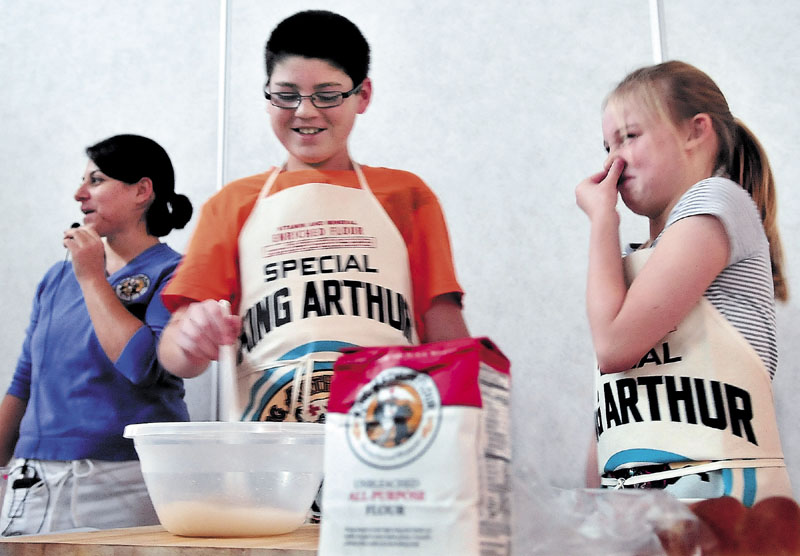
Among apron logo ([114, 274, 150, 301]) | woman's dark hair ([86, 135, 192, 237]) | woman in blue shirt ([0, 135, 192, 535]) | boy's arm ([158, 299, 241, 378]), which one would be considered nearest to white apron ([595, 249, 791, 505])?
boy's arm ([158, 299, 241, 378])

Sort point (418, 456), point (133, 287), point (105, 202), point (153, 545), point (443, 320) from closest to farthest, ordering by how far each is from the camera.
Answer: point (418, 456), point (153, 545), point (443, 320), point (133, 287), point (105, 202)

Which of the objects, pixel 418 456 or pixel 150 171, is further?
pixel 150 171

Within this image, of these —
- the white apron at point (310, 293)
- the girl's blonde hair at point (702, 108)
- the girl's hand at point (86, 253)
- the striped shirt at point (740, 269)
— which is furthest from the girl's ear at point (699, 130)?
the girl's hand at point (86, 253)

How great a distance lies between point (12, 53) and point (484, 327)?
1.16m

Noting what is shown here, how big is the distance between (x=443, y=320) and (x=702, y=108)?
387 mm

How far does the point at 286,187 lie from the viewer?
1.00m

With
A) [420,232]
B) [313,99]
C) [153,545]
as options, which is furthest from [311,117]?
[153,545]

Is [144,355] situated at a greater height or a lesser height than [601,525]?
greater

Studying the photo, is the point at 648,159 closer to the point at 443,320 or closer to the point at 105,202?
the point at 443,320

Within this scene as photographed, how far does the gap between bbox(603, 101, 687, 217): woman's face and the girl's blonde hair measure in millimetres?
Answer: 18

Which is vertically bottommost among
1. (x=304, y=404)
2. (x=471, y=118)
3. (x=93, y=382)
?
(x=304, y=404)

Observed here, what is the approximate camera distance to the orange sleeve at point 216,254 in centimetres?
89

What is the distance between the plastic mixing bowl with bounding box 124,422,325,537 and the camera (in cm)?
55

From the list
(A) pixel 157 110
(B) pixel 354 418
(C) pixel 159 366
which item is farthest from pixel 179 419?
(B) pixel 354 418
